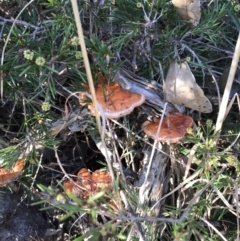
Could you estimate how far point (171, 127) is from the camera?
5.29 ft

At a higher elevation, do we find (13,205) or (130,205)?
(130,205)

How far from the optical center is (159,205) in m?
1.77

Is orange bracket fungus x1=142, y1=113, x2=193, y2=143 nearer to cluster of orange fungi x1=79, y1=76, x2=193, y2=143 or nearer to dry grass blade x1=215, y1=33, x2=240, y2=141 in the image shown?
cluster of orange fungi x1=79, y1=76, x2=193, y2=143

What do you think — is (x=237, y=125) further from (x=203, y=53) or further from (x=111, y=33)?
(x=111, y=33)

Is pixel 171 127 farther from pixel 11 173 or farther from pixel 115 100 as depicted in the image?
pixel 11 173

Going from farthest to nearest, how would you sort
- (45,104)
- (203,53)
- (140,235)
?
(203,53), (45,104), (140,235)

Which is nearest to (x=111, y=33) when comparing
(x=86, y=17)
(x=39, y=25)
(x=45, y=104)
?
(x=86, y=17)

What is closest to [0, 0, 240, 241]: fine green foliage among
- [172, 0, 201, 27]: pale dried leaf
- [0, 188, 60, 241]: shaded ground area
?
[172, 0, 201, 27]: pale dried leaf

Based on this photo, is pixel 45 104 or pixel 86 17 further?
pixel 86 17

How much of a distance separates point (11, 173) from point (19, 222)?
13.3 inches

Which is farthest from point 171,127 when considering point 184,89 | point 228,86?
point 228,86

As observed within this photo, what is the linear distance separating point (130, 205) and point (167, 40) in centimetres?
67

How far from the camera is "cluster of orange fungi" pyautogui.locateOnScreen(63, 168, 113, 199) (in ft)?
5.40

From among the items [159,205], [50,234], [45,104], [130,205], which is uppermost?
[45,104]
